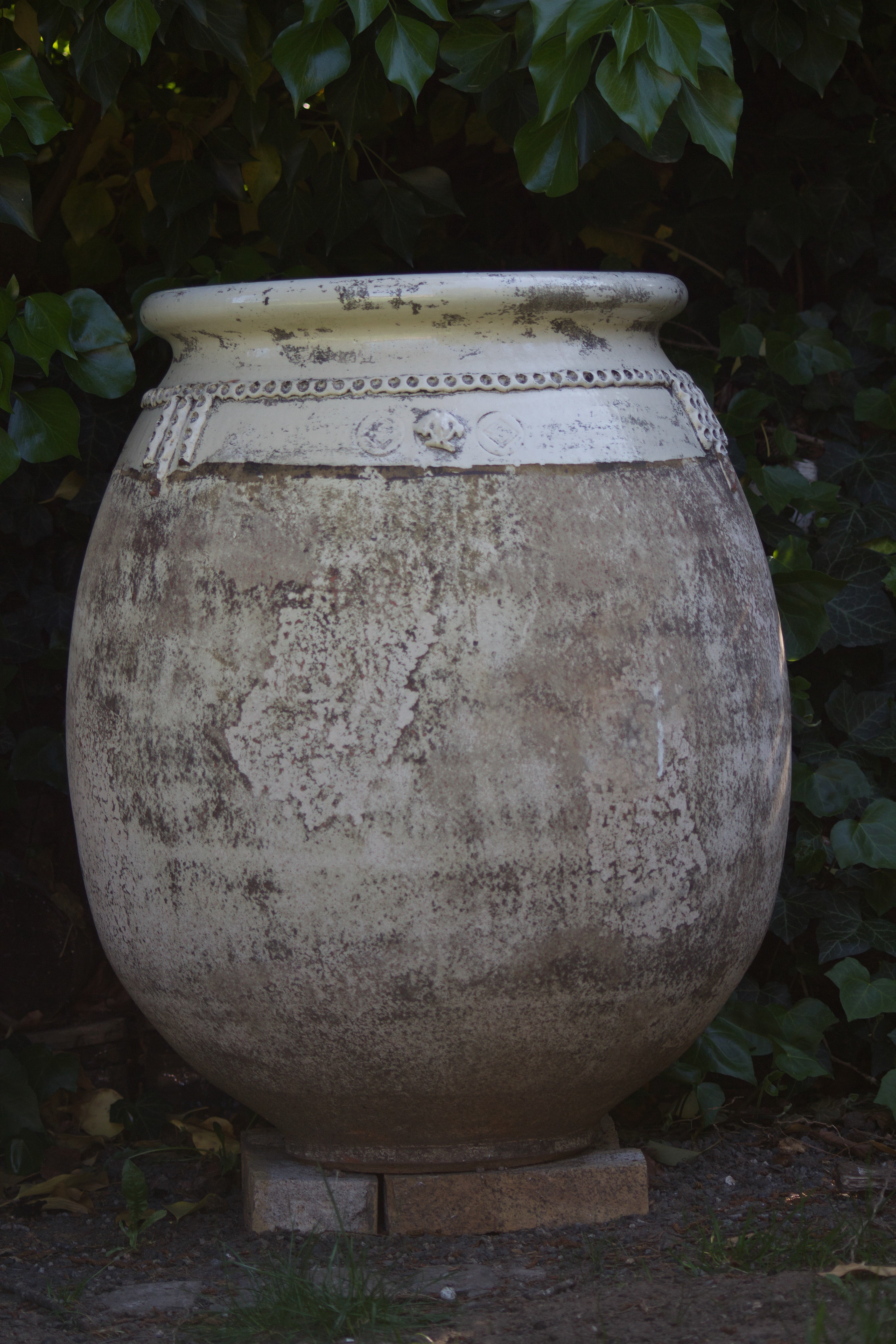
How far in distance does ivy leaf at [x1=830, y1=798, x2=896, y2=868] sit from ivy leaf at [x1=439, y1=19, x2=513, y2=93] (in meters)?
1.31

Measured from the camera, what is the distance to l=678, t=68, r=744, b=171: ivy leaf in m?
1.76

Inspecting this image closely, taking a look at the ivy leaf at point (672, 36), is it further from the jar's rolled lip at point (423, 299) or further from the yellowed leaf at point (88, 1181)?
the yellowed leaf at point (88, 1181)

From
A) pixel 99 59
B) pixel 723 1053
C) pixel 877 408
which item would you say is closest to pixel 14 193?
pixel 99 59

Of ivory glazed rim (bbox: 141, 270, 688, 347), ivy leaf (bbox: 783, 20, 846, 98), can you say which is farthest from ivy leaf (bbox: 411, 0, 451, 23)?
ivy leaf (bbox: 783, 20, 846, 98)

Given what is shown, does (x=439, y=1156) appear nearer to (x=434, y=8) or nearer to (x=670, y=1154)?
(x=670, y=1154)

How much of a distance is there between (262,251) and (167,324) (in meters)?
0.85

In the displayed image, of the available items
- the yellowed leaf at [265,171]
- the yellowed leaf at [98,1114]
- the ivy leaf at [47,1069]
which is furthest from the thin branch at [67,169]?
the yellowed leaf at [98,1114]

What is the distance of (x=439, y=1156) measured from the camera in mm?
A: 1825

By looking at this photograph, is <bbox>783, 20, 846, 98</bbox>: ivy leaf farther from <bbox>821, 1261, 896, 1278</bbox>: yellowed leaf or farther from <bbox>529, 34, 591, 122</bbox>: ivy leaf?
<bbox>821, 1261, 896, 1278</bbox>: yellowed leaf

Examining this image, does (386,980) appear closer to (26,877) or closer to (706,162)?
(26,877)

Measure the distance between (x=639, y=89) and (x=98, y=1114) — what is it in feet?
6.15

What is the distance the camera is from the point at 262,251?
2607 millimetres

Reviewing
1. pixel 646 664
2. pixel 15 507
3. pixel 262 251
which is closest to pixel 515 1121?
pixel 646 664

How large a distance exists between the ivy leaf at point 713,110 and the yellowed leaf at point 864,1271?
1390 mm
